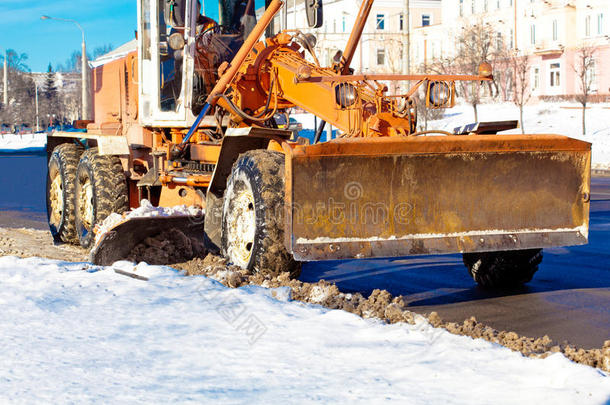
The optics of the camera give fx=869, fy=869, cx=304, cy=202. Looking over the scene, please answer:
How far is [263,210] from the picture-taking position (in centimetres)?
733

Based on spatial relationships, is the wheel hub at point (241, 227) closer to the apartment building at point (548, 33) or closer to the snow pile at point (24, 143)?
the apartment building at point (548, 33)

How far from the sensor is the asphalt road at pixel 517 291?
264 inches

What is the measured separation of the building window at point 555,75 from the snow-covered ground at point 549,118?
11.0 ft

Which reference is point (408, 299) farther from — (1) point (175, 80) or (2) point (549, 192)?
(1) point (175, 80)

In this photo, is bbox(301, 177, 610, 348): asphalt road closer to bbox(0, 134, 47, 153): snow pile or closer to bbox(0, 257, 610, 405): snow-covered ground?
bbox(0, 257, 610, 405): snow-covered ground

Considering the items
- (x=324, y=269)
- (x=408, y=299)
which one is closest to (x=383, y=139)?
(x=408, y=299)

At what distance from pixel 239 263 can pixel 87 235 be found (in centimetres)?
408

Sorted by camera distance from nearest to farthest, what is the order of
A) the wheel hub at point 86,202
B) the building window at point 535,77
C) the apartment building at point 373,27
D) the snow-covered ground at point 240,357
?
the snow-covered ground at point 240,357, the apartment building at point 373,27, the wheel hub at point 86,202, the building window at point 535,77

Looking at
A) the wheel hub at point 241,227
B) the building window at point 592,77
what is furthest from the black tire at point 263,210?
the building window at point 592,77

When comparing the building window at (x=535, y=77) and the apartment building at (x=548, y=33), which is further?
the building window at (x=535, y=77)

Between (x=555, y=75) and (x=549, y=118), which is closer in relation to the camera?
(x=549, y=118)

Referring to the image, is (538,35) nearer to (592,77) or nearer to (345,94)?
(592,77)

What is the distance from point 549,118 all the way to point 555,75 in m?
12.9

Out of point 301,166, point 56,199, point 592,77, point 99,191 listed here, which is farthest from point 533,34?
point 301,166
